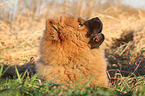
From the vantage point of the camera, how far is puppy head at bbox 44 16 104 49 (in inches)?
92.4

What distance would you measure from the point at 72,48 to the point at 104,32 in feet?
16.8

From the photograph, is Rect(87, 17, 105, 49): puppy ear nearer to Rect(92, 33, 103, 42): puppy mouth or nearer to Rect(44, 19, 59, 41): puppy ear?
Rect(92, 33, 103, 42): puppy mouth

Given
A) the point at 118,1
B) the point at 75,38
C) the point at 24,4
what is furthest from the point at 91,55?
the point at 118,1

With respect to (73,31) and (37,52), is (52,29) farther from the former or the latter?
(37,52)

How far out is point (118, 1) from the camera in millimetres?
12633

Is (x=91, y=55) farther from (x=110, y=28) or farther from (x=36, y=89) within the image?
(x=110, y=28)

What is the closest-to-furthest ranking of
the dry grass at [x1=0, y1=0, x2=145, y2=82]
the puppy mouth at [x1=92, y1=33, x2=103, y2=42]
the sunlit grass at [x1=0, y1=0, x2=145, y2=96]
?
1. the sunlit grass at [x1=0, y1=0, x2=145, y2=96]
2. the puppy mouth at [x1=92, y1=33, x2=103, y2=42]
3. the dry grass at [x1=0, y1=0, x2=145, y2=82]

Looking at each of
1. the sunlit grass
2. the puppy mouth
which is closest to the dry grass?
the sunlit grass

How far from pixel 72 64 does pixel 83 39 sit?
411 millimetres

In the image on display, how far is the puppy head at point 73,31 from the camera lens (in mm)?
2346

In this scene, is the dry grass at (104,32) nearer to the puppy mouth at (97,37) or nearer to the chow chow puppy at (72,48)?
the chow chow puppy at (72,48)

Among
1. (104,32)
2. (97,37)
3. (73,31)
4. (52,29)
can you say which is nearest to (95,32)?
(97,37)

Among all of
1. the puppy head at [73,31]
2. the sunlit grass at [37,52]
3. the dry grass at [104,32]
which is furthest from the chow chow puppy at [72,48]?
the dry grass at [104,32]

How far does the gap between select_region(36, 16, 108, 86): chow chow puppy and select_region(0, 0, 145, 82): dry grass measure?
0.62 m
